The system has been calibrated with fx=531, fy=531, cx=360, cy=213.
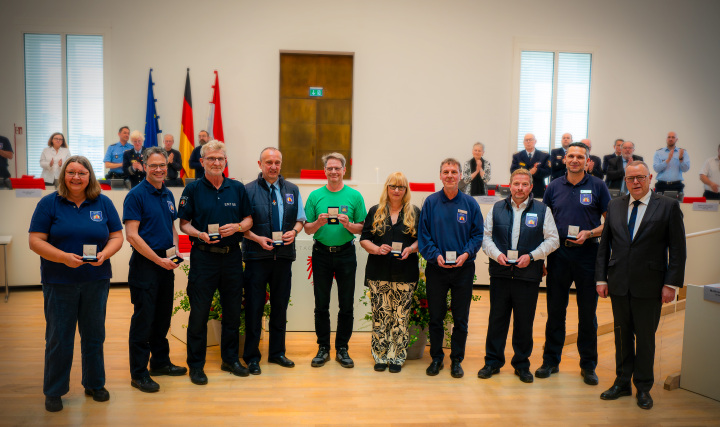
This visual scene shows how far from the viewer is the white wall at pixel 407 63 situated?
9414mm

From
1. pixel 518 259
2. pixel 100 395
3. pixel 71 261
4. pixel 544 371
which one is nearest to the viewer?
pixel 71 261

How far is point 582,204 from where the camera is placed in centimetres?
391

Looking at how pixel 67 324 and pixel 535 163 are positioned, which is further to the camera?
pixel 535 163

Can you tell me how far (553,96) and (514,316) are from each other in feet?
25.0

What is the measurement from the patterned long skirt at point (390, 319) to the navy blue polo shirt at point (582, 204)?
3.98 feet

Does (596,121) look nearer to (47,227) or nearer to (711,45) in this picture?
(711,45)

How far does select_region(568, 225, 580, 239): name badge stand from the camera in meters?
3.84

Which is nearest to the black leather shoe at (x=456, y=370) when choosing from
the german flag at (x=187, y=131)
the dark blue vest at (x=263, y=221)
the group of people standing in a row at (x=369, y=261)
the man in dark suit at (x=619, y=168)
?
the group of people standing in a row at (x=369, y=261)

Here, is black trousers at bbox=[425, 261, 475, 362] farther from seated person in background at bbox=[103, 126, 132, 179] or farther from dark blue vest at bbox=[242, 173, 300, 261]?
seated person in background at bbox=[103, 126, 132, 179]

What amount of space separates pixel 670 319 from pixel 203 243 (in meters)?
3.31

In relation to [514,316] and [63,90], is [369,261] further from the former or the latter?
[63,90]

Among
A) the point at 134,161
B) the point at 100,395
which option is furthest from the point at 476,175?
the point at 100,395

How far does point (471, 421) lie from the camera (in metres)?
3.22

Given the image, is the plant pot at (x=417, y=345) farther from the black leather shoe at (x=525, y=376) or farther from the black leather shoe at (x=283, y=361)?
the black leather shoe at (x=283, y=361)
